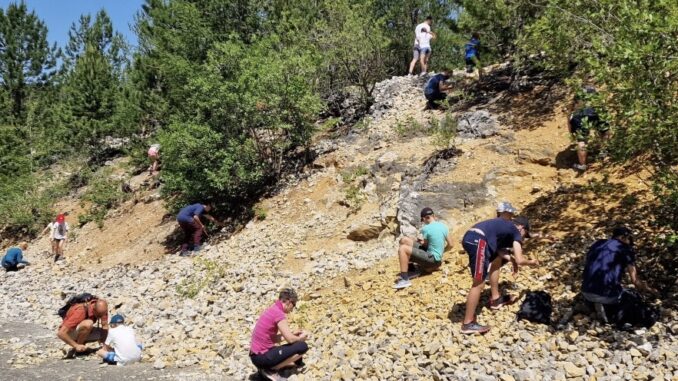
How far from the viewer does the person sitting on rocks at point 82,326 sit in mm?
8320

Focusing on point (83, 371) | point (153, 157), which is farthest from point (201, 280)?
point (153, 157)

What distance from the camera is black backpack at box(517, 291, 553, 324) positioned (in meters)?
6.17

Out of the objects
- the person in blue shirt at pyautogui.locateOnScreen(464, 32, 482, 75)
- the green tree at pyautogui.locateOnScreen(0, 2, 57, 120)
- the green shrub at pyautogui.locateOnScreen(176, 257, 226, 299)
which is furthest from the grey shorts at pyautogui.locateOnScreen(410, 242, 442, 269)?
the green tree at pyautogui.locateOnScreen(0, 2, 57, 120)

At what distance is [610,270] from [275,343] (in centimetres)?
406

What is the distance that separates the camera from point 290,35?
16.5 meters

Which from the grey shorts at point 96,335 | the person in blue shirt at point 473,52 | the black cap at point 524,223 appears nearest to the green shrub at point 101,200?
the grey shorts at point 96,335

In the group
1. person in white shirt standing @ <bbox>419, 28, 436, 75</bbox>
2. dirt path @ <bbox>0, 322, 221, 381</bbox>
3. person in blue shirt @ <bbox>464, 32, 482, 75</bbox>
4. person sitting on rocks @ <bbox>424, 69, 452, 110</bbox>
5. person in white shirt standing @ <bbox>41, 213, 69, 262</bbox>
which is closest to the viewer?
dirt path @ <bbox>0, 322, 221, 381</bbox>

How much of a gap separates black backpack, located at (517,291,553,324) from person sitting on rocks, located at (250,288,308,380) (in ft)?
9.03

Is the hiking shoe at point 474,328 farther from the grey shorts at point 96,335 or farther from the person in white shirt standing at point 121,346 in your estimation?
the grey shorts at point 96,335

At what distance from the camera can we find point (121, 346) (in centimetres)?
779

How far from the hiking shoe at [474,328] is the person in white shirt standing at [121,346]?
4.85m

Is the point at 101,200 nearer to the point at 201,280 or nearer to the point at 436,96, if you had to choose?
the point at 201,280

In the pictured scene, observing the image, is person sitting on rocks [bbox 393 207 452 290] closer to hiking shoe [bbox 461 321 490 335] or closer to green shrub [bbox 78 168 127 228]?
hiking shoe [bbox 461 321 490 335]

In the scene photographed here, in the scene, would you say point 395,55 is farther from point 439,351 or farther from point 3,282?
point 439,351
